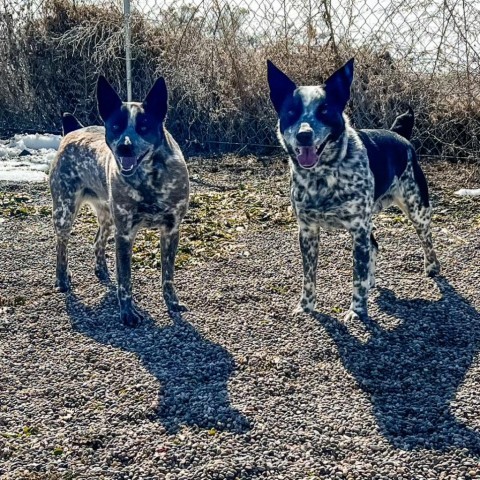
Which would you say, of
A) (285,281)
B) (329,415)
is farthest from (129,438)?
(285,281)

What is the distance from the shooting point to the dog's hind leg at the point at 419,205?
5.04 metres

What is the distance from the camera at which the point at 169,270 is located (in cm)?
479

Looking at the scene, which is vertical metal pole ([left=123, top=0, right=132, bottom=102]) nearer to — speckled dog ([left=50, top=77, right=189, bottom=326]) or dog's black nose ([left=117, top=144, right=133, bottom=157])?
speckled dog ([left=50, top=77, right=189, bottom=326])

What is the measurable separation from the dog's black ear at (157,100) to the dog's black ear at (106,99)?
158mm

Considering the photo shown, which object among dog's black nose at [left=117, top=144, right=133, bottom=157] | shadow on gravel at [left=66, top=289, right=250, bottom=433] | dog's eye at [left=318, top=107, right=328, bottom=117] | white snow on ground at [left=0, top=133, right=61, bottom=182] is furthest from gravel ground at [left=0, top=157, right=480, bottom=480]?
white snow on ground at [left=0, top=133, right=61, bottom=182]

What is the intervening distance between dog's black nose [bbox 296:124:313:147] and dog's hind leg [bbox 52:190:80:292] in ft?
5.78

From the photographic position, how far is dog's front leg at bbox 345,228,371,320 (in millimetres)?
4484

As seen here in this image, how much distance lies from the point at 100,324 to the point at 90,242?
176 cm

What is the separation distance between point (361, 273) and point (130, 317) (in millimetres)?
1306

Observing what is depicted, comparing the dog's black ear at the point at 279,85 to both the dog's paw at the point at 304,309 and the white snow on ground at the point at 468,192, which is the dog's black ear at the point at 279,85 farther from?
the white snow on ground at the point at 468,192

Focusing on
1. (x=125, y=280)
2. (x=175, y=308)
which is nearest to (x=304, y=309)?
(x=175, y=308)

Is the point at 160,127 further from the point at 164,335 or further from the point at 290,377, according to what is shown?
the point at 290,377

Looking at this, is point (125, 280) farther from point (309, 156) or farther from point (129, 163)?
point (309, 156)

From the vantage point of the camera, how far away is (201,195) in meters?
7.64
